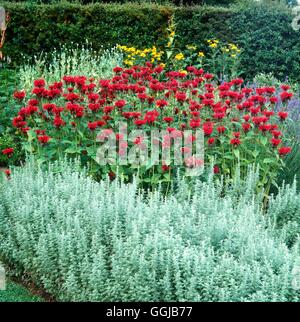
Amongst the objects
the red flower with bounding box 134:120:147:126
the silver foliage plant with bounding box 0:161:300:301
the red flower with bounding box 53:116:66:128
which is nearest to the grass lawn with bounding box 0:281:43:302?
the silver foliage plant with bounding box 0:161:300:301

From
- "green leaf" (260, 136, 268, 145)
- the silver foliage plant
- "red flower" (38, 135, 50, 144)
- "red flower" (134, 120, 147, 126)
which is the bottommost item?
the silver foliage plant

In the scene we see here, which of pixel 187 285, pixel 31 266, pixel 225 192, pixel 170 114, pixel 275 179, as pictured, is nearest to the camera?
pixel 187 285

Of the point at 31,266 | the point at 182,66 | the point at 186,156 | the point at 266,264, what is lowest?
the point at 31,266

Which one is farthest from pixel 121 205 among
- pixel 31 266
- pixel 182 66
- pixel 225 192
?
pixel 182 66

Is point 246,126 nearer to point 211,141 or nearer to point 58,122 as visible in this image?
point 211,141

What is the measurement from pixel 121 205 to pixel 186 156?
1109mm

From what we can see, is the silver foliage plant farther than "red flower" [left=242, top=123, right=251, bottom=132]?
No

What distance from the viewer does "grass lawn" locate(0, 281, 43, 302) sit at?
14.6 feet

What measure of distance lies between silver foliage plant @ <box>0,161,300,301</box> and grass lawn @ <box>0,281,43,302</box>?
0.40 feet

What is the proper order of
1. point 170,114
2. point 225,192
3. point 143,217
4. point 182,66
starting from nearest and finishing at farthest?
point 143,217
point 225,192
point 170,114
point 182,66

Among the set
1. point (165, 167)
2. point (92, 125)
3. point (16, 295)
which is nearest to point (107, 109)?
point (92, 125)

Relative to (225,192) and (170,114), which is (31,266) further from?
(170,114)

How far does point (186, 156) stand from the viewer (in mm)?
5262
